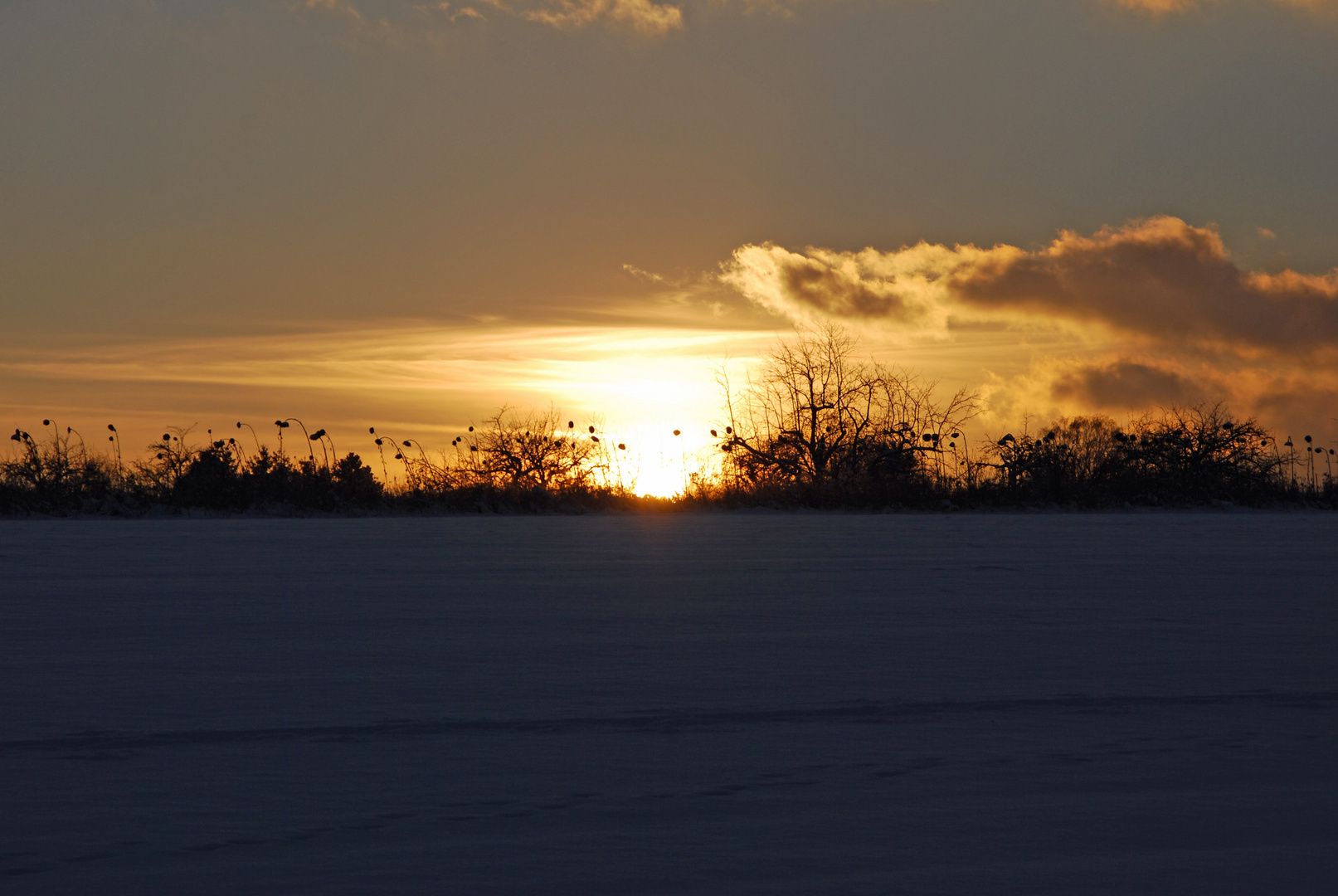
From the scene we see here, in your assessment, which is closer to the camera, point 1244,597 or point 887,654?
point 887,654

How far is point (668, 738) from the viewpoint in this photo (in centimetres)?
263

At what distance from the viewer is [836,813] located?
6.72ft

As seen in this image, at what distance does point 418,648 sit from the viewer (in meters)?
3.88

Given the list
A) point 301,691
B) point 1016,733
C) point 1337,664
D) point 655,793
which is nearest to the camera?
point 655,793

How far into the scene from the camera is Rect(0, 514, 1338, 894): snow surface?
71.2 inches

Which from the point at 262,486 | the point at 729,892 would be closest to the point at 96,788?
the point at 729,892

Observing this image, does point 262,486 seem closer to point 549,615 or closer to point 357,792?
point 549,615

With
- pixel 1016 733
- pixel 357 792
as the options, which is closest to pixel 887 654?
pixel 1016 733

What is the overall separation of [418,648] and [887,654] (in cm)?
135

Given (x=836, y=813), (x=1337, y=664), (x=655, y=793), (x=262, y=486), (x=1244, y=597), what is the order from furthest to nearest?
(x=262, y=486) < (x=1244, y=597) < (x=1337, y=664) < (x=655, y=793) < (x=836, y=813)

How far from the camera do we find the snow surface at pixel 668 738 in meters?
1.81

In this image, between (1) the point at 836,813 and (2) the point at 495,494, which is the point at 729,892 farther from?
(2) the point at 495,494

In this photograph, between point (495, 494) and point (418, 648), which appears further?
point (495, 494)

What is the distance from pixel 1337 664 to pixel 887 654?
1.20 m
